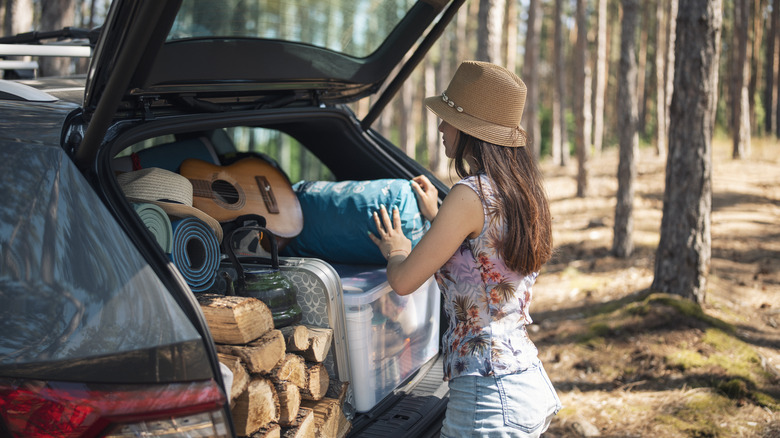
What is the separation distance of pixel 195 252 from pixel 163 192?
268 millimetres

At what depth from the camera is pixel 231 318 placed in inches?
72.2

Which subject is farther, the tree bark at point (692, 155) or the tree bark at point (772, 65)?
the tree bark at point (772, 65)

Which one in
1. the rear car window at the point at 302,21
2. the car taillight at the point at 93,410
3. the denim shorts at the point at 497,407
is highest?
the rear car window at the point at 302,21

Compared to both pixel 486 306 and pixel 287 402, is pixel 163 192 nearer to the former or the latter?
pixel 287 402

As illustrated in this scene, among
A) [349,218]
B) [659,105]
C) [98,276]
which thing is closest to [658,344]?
[349,218]

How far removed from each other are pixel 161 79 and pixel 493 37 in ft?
23.2

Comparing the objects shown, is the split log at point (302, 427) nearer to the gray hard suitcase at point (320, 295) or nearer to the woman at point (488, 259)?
the gray hard suitcase at point (320, 295)

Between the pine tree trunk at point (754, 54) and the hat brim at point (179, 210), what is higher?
the pine tree trunk at point (754, 54)

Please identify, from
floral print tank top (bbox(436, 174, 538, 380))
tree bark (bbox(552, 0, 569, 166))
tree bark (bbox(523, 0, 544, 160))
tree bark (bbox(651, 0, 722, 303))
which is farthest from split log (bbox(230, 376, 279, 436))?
tree bark (bbox(552, 0, 569, 166))

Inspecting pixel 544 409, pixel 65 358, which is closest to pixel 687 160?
pixel 544 409

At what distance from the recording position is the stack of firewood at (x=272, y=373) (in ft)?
6.02

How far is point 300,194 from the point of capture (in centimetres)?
313

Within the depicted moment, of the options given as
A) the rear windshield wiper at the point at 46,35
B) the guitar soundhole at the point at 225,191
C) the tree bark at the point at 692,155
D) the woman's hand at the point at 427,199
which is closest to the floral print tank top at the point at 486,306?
the woman's hand at the point at 427,199

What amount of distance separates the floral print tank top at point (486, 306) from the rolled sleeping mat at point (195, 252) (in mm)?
855
